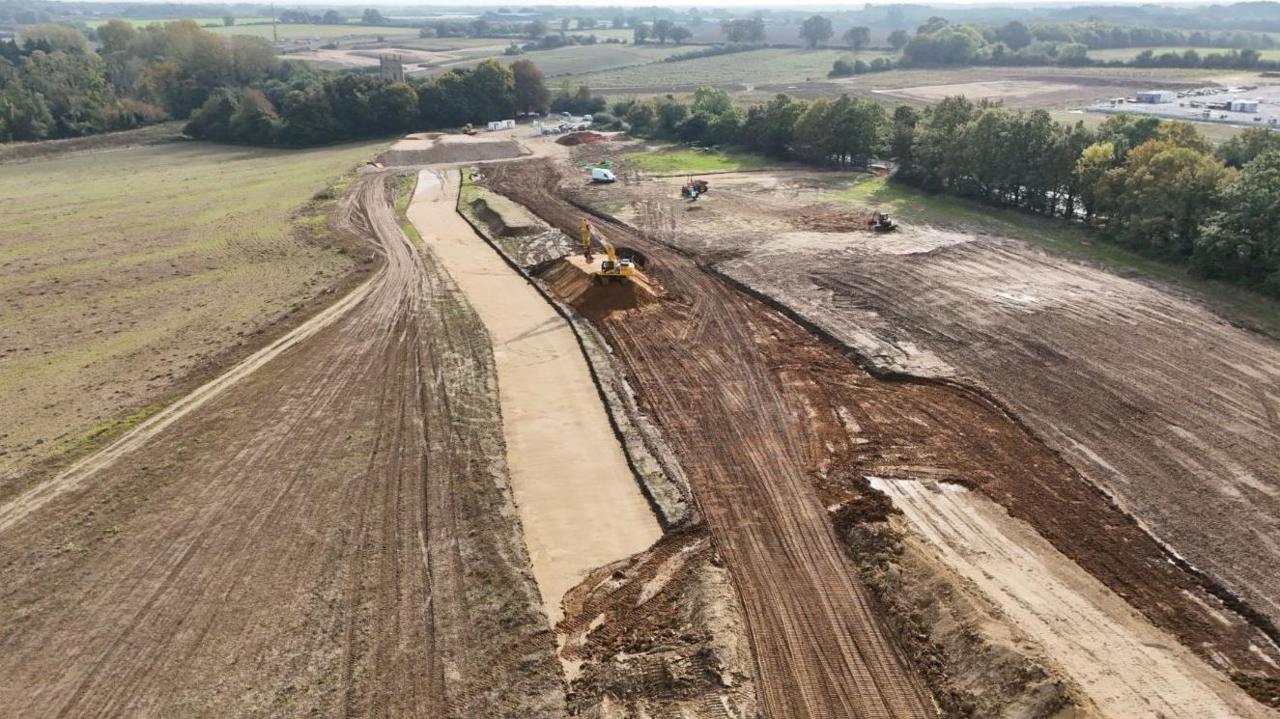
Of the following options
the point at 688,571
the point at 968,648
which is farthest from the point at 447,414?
the point at 968,648

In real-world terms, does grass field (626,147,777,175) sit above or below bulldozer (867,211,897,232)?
above

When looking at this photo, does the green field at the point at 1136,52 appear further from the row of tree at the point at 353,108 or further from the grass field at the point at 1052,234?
the row of tree at the point at 353,108

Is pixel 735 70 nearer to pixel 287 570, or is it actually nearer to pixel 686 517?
pixel 686 517

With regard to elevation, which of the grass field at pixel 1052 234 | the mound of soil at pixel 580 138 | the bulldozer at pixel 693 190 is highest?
the mound of soil at pixel 580 138

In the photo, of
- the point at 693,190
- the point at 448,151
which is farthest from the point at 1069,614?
the point at 448,151

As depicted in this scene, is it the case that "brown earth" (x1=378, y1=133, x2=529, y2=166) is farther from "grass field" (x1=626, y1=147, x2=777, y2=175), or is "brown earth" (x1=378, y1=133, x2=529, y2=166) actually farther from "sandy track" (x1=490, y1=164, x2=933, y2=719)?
"sandy track" (x1=490, y1=164, x2=933, y2=719)

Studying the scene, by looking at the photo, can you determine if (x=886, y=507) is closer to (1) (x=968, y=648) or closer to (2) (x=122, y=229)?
(1) (x=968, y=648)

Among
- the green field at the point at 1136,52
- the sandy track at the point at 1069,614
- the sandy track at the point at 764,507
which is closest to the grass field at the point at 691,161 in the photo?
the sandy track at the point at 764,507

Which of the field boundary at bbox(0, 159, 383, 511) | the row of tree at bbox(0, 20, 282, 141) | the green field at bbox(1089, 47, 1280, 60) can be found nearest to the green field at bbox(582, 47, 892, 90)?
the green field at bbox(1089, 47, 1280, 60)
